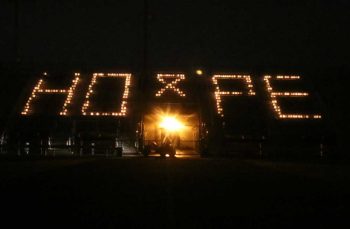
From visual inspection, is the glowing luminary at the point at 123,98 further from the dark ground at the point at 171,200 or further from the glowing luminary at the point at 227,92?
the dark ground at the point at 171,200

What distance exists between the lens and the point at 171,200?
44.5 ft

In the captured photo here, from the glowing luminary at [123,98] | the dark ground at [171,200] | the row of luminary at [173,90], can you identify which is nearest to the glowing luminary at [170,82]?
the row of luminary at [173,90]

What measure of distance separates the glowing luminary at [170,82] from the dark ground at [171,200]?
19408 mm

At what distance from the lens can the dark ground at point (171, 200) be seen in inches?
429

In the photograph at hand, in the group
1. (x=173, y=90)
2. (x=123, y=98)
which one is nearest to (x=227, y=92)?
(x=173, y=90)

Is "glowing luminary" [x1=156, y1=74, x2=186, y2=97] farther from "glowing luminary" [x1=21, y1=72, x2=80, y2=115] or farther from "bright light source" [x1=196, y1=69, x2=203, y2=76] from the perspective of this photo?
"glowing luminary" [x1=21, y1=72, x2=80, y2=115]

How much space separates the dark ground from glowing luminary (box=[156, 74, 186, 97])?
19.4 m

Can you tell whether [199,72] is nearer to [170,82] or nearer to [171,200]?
[170,82]

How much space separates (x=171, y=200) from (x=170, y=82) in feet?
92.4

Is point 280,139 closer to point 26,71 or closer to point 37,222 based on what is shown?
point 26,71

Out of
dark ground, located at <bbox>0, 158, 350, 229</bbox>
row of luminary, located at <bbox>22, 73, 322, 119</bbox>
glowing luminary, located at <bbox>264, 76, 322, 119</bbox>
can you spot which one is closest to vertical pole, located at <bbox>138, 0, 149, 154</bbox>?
row of luminary, located at <bbox>22, 73, 322, 119</bbox>

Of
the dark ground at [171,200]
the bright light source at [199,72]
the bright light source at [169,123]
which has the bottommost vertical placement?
the dark ground at [171,200]

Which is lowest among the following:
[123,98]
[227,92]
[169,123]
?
[169,123]

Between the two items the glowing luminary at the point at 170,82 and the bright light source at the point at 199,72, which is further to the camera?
the bright light source at the point at 199,72
